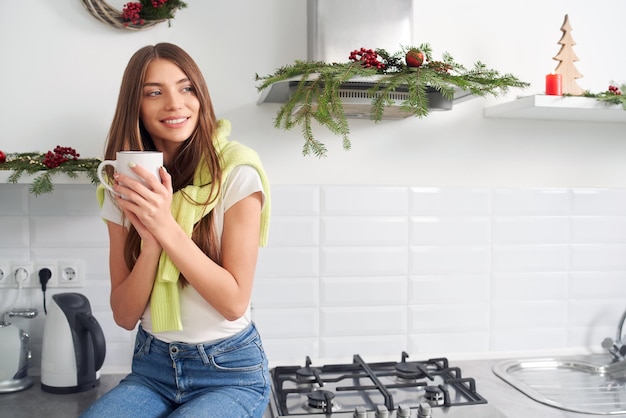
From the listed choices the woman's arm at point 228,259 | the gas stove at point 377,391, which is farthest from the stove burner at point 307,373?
the woman's arm at point 228,259

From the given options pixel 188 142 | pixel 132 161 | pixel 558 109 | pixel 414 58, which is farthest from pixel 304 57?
pixel 132 161

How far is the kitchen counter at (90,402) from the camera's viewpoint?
1.48 m

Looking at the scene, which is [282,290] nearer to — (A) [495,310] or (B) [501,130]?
(A) [495,310]

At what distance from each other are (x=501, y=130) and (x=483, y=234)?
Answer: 0.32m

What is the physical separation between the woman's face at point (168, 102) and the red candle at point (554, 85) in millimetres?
988

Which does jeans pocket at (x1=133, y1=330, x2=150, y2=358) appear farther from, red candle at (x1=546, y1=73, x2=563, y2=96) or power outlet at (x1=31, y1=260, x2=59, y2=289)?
red candle at (x1=546, y1=73, x2=563, y2=96)

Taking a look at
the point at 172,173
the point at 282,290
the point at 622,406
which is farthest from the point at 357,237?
the point at 622,406

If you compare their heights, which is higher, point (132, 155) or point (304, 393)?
point (132, 155)

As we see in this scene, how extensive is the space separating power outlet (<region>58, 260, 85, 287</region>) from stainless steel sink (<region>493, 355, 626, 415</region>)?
1169 mm

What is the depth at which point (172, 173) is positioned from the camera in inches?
52.4

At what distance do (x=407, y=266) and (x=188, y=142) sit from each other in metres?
0.81

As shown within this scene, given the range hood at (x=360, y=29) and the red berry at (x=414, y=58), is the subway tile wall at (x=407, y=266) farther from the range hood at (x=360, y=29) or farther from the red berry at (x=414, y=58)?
the red berry at (x=414, y=58)

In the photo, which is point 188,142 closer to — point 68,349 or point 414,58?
point 414,58

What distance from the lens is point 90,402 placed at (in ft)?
5.07
